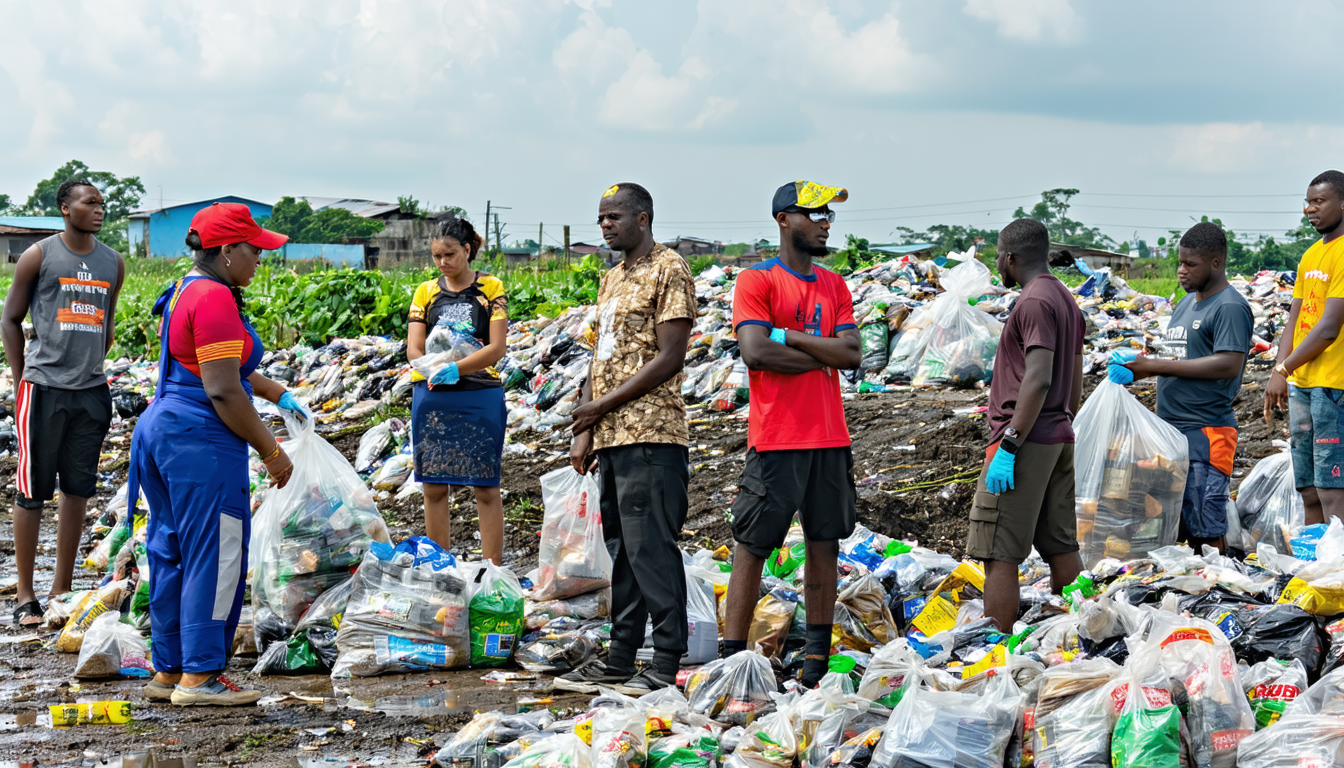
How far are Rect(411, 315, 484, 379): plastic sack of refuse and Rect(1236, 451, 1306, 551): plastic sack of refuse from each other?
3.67 meters

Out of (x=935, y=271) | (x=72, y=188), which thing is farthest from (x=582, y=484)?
(x=935, y=271)

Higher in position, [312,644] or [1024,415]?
[1024,415]

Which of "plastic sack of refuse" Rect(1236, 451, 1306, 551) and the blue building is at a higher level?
the blue building

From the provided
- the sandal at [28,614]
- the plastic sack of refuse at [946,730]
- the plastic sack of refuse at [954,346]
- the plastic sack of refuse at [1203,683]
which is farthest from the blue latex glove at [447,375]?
the plastic sack of refuse at [954,346]

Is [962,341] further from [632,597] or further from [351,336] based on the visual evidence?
[351,336]

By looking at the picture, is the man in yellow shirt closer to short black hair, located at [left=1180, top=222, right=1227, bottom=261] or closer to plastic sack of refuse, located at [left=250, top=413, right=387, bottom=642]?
short black hair, located at [left=1180, top=222, right=1227, bottom=261]

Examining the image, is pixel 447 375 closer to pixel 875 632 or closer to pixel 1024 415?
pixel 875 632

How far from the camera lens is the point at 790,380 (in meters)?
3.77

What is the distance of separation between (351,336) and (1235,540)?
10796mm

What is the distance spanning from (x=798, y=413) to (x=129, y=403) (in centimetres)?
901

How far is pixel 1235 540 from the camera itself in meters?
5.10

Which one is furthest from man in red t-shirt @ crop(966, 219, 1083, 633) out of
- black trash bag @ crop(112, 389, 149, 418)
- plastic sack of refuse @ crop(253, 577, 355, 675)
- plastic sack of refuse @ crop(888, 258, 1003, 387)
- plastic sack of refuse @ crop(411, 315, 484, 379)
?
black trash bag @ crop(112, 389, 149, 418)

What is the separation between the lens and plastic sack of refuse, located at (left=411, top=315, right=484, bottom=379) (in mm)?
4906

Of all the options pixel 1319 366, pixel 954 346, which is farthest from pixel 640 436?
pixel 954 346
